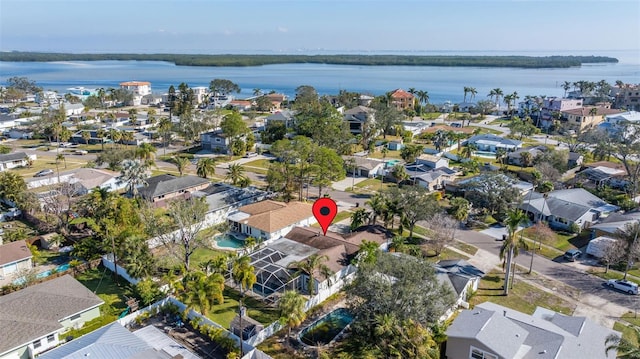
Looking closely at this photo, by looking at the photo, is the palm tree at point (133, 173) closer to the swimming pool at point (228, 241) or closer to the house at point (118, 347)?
the swimming pool at point (228, 241)

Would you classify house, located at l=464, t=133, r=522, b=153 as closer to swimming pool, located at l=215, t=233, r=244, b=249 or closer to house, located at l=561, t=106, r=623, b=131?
house, located at l=561, t=106, r=623, b=131

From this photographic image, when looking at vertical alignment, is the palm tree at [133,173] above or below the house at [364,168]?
above

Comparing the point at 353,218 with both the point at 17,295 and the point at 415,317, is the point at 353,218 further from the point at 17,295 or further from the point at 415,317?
the point at 17,295

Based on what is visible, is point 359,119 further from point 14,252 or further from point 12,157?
point 14,252

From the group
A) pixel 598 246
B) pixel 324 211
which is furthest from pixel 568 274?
pixel 324 211

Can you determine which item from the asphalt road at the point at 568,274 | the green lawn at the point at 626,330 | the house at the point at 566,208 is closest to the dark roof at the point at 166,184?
the asphalt road at the point at 568,274
